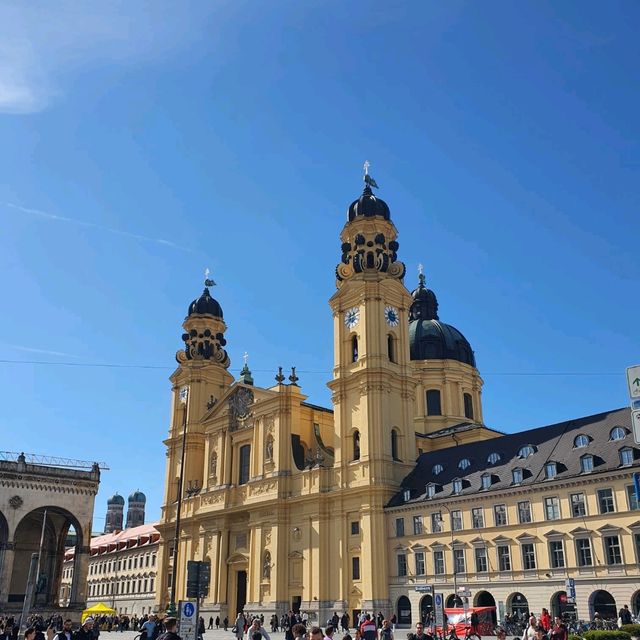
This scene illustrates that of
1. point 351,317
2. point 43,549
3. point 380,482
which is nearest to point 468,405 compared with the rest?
point 351,317

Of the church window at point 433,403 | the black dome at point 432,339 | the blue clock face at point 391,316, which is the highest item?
the black dome at point 432,339

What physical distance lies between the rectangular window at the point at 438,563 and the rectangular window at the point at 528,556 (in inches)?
245

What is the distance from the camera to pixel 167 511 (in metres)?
77.3

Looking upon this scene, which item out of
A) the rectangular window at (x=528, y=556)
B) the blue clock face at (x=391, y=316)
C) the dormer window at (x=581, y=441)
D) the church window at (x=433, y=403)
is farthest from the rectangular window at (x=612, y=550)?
the church window at (x=433, y=403)

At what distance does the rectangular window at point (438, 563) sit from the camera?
4956 cm

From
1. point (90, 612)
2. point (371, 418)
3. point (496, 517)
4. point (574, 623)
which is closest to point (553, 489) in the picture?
point (496, 517)

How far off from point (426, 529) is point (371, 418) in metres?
9.49

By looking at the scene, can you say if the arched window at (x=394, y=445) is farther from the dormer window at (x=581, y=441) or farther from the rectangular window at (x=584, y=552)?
the rectangular window at (x=584, y=552)

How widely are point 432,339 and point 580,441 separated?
3290 cm

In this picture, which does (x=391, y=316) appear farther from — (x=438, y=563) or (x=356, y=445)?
(x=438, y=563)

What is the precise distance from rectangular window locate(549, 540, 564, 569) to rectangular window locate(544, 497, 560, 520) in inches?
56.2

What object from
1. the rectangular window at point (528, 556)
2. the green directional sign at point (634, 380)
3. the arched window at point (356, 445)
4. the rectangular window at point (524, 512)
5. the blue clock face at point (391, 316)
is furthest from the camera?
the blue clock face at point (391, 316)

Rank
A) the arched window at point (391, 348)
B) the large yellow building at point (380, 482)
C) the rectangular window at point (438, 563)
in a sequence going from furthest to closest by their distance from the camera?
the arched window at point (391, 348), the rectangular window at point (438, 563), the large yellow building at point (380, 482)

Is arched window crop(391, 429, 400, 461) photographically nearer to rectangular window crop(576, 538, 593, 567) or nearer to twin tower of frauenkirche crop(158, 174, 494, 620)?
twin tower of frauenkirche crop(158, 174, 494, 620)
